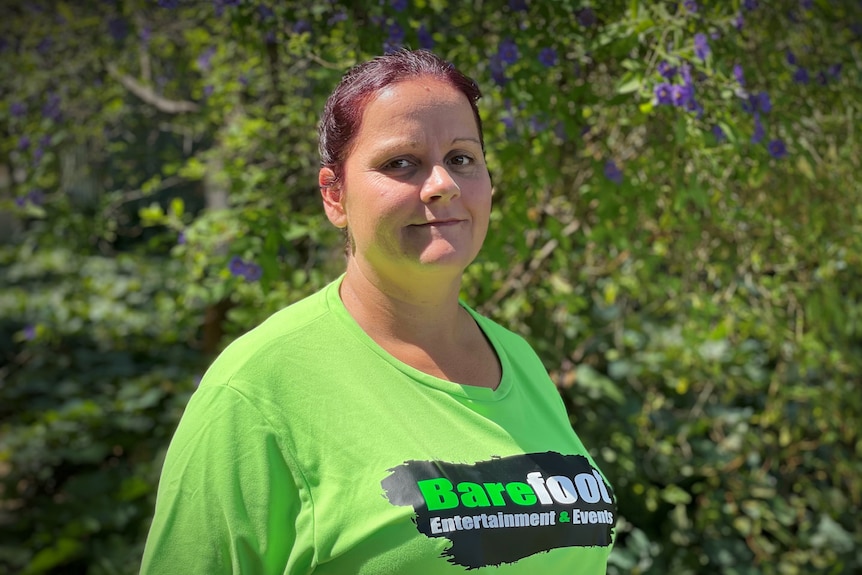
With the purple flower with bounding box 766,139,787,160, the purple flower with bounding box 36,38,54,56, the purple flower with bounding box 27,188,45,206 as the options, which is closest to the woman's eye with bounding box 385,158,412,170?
the purple flower with bounding box 766,139,787,160

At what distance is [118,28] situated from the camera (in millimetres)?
3736

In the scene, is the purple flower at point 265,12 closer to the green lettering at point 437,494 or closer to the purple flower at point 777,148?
the purple flower at point 777,148

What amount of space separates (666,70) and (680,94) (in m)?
0.07

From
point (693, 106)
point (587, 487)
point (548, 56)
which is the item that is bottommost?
point (587, 487)

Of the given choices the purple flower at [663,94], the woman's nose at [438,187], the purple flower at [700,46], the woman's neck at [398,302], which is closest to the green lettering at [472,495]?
the woman's neck at [398,302]

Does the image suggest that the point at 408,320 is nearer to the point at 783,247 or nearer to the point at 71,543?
the point at 783,247

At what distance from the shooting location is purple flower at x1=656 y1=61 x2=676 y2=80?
2.07 metres

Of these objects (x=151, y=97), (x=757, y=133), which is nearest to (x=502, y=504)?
(x=757, y=133)

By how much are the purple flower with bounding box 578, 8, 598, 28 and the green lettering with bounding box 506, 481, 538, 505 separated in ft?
4.43

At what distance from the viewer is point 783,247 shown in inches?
114

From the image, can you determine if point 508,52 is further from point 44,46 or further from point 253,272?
point 44,46

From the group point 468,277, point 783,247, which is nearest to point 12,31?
point 468,277

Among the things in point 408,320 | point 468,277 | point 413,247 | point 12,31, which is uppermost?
point 12,31

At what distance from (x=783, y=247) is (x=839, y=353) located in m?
→ 0.60
